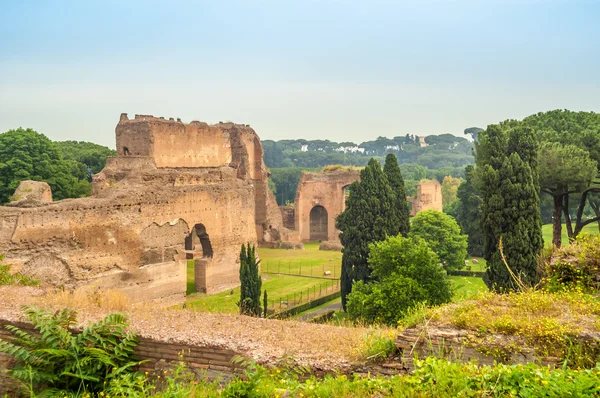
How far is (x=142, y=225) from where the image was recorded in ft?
64.7

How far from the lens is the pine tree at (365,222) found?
22.3 m

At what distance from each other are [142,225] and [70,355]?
13.3m

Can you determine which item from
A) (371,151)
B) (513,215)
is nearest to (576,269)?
(513,215)

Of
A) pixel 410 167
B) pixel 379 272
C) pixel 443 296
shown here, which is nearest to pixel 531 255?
pixel 443 296

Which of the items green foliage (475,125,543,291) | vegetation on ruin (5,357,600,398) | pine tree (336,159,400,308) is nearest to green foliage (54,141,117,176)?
pine tree (336,159,400,308)

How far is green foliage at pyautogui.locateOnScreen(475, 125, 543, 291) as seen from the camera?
58.1 feet

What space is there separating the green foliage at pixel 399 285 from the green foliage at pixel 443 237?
39.7 ft

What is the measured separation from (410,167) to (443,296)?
87458 millimetres

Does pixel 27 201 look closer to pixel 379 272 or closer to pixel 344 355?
pixel 379 272

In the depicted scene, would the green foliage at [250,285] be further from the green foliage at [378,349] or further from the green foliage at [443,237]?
the green foliage at [378,349]

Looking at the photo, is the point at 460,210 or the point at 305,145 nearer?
the point at 460,210

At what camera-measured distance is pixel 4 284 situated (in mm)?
10797

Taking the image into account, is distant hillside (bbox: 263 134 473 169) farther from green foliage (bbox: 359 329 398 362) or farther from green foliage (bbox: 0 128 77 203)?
green foliage (bbox: 359 329 398 362)

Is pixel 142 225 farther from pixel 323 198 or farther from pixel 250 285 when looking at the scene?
pixel 323 198
